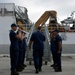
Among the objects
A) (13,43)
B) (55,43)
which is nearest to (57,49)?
(55,43)

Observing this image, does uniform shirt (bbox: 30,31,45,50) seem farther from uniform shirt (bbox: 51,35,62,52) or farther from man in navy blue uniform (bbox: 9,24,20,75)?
man in navy blue uniform (bbox: 9,24,20,75)

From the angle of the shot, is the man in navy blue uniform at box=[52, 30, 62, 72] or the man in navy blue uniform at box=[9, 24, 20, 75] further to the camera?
the man in navy blue uniform at box=[52, 30, 62, 72]

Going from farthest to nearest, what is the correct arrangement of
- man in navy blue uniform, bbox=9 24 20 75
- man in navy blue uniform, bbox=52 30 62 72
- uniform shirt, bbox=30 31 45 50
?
man in navy blue uniform, bbox=52 30 62 72 < uniform shirt, bbox=30 31 45 50 < man in navy blue uniform, bbox=9 24 20 75

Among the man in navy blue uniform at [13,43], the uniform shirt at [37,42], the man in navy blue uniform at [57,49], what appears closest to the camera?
the man in navy blue uniform at [13,43]

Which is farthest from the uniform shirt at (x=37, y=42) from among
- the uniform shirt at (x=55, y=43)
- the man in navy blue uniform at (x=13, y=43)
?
the man in navy blue uniform at (x=13, y=43)

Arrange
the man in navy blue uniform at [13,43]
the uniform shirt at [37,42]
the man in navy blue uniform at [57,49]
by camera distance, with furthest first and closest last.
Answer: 1. the man in navy blue uniform at [57,49]
2. the uniform shirt at [37,42]
3. the man in navy blue uniform at [13,43]

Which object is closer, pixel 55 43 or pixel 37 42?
pixel 37 42

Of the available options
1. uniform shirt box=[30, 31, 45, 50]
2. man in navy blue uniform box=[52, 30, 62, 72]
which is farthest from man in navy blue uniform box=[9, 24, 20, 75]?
man in navy blue uniform box=[52, 30, 62, 72]

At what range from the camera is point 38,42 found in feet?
42.9

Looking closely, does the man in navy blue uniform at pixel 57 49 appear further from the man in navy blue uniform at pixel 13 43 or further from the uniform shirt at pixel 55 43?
the man in navy blue uniform at pixel 13 43

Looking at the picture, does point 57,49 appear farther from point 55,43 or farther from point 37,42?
point 37,42

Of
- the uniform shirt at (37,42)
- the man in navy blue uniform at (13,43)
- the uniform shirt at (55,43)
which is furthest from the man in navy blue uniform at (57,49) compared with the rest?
the man in navy blue uniform at (13,43)

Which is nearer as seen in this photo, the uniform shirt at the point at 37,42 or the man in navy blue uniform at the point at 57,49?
the uniform shirt at the point at 37,42

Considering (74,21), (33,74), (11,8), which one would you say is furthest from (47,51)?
(74,21)
